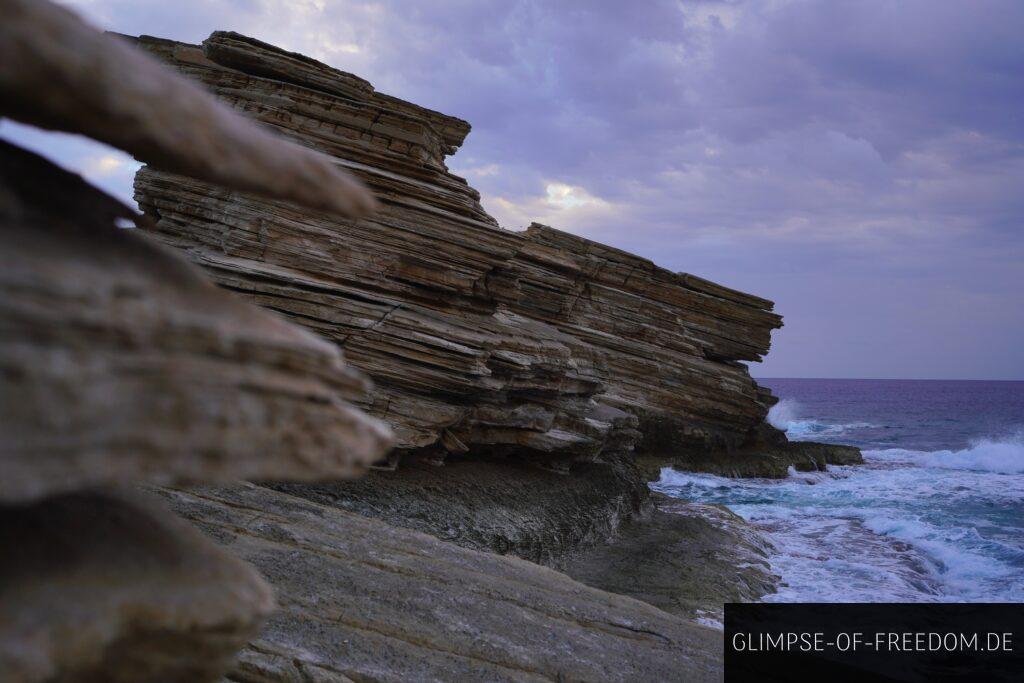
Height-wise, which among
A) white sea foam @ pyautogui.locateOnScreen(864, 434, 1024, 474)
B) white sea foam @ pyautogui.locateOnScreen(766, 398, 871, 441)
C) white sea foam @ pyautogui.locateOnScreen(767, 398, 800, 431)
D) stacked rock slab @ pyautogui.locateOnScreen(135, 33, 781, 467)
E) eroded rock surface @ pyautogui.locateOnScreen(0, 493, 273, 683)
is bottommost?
eroded rock surface @ pyautogui.locateOnScreen(0, 493, 273, 683)

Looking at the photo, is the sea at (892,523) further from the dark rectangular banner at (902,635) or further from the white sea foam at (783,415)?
the white sea foam at (783,415)

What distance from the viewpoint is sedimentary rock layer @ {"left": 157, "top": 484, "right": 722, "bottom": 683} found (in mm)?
5293

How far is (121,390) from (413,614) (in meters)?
4.62

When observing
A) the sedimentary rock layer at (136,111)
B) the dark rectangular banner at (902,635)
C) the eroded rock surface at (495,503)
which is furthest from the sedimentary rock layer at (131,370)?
the eroded rock surface at (495,503)

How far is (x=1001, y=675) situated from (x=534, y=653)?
8.89 meters

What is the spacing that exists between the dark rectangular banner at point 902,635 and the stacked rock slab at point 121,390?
788 cm

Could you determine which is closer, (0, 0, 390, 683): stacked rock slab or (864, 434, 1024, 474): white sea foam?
(0, 0, 390, 683): stacked rock slab

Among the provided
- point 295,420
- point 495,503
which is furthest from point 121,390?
point 495,503

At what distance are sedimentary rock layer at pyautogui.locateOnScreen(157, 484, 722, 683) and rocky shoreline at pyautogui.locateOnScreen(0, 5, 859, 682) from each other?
32mm

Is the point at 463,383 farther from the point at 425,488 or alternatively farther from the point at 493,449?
the point at 493,449

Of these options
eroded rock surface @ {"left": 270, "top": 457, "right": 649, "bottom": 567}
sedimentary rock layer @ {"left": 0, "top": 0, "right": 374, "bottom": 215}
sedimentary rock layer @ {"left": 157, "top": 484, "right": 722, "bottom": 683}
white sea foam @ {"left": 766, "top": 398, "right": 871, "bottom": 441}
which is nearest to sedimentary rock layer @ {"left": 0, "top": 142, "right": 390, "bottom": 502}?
sedimentary rock layer @ {"left": 0, "top": 0, "right": 374, "bottom": 215}

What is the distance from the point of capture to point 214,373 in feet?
6.92

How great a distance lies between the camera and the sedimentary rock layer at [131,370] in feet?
5.86

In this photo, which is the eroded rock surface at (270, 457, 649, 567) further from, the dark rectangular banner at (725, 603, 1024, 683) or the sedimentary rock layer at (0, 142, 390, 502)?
the sedimentary rock layer at (0, 142, 390, 502)
